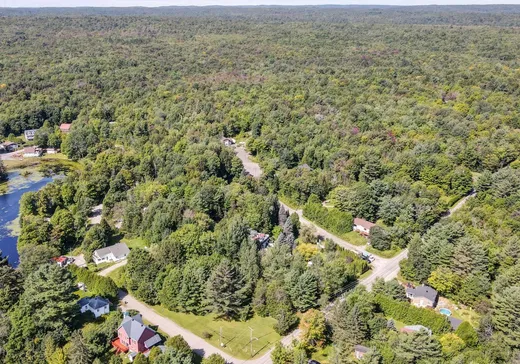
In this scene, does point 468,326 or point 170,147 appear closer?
point 468,326

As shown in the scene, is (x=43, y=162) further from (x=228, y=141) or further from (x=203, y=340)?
(x=203, y=340)

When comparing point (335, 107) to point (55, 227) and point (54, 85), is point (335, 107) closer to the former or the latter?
point (55, 227)

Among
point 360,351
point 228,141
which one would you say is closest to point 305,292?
point 360,351

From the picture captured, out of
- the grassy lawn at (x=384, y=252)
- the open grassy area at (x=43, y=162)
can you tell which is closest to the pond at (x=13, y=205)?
the open grassy area at (x=43, y=162)

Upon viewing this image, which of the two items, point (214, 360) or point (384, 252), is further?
point (384, 252)

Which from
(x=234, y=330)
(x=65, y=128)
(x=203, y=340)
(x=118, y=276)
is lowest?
(x=118, y=276)

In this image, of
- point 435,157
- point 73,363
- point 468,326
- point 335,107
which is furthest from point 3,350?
point 335,107

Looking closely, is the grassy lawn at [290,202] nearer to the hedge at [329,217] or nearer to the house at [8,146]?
the hedge at [329,217]
